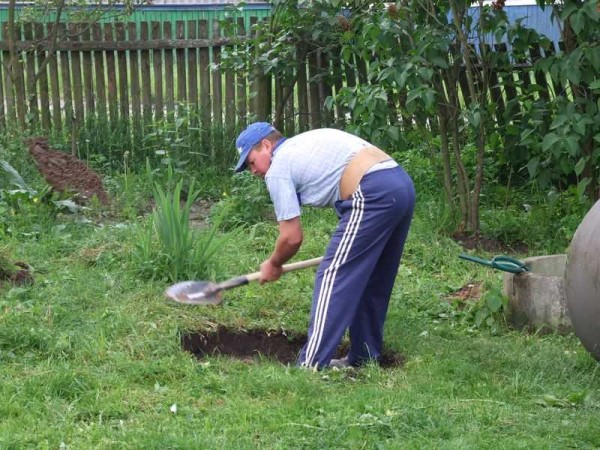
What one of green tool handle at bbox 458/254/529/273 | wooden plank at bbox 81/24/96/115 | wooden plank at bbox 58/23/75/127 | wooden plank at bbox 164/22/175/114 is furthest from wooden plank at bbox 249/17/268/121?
green tool handle at bbox 458/254/529/273

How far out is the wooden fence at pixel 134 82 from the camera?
1070cm

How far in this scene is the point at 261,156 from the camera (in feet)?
17.8

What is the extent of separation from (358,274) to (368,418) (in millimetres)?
1059

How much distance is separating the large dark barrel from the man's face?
1.69 metres

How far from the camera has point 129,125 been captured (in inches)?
424

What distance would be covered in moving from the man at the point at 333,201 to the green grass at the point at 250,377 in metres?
0.38

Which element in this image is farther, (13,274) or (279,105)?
(279,105)

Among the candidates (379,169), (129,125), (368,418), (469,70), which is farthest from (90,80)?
(368,418)

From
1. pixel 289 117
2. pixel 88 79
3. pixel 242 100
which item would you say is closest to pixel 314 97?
pixel 289 117

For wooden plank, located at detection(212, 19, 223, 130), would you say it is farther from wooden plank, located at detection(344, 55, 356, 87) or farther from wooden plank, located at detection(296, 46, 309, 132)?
wooden plank, located at detection(344, 55, 356, 87)

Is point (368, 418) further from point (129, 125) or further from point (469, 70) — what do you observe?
point (129, 125)

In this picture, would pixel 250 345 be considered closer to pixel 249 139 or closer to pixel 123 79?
pixel 249 139

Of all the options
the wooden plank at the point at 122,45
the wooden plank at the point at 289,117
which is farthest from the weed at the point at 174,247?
the wooden plank at the point at 122,45

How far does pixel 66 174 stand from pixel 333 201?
12.8 feet
